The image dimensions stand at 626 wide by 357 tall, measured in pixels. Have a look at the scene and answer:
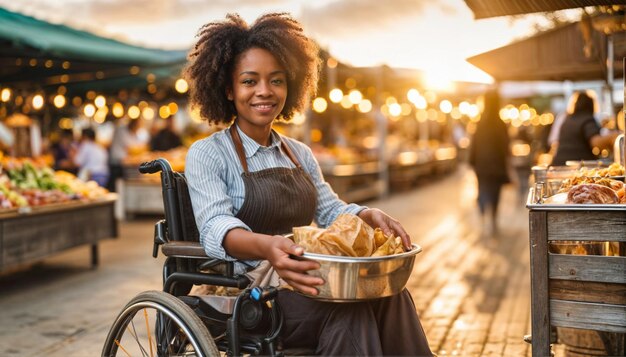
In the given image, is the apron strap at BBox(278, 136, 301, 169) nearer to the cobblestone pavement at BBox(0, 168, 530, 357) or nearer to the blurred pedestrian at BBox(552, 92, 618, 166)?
the cobblestone pavement at BBox(0, 168, 530, 357)

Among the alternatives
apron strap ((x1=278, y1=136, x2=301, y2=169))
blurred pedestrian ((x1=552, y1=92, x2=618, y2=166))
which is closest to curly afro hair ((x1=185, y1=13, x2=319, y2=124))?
apron strap ((x1=278, y1=136, x2=301, y2=169))

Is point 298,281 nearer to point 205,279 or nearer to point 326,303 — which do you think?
point 326,303

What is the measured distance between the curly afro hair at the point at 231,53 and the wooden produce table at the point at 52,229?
3855mm

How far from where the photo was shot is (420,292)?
20.8 ft

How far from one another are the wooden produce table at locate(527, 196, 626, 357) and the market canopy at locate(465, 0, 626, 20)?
1314 millimetres

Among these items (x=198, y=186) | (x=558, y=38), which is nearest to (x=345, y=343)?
(x=198, y=186)

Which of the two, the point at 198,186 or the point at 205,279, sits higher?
the point at 198,186

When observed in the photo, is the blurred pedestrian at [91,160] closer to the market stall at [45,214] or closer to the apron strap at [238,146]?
the market stall at [45,214]

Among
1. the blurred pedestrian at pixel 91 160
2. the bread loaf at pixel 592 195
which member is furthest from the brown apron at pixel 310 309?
the blurred pedestrian at pixel 91 160

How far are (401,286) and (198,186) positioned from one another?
0.94 metres

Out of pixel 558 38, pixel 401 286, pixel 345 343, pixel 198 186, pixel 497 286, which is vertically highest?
pixel 558 38

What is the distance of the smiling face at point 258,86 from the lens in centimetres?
301

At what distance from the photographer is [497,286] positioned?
6.60m

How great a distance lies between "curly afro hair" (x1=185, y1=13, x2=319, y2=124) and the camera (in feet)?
9.93
